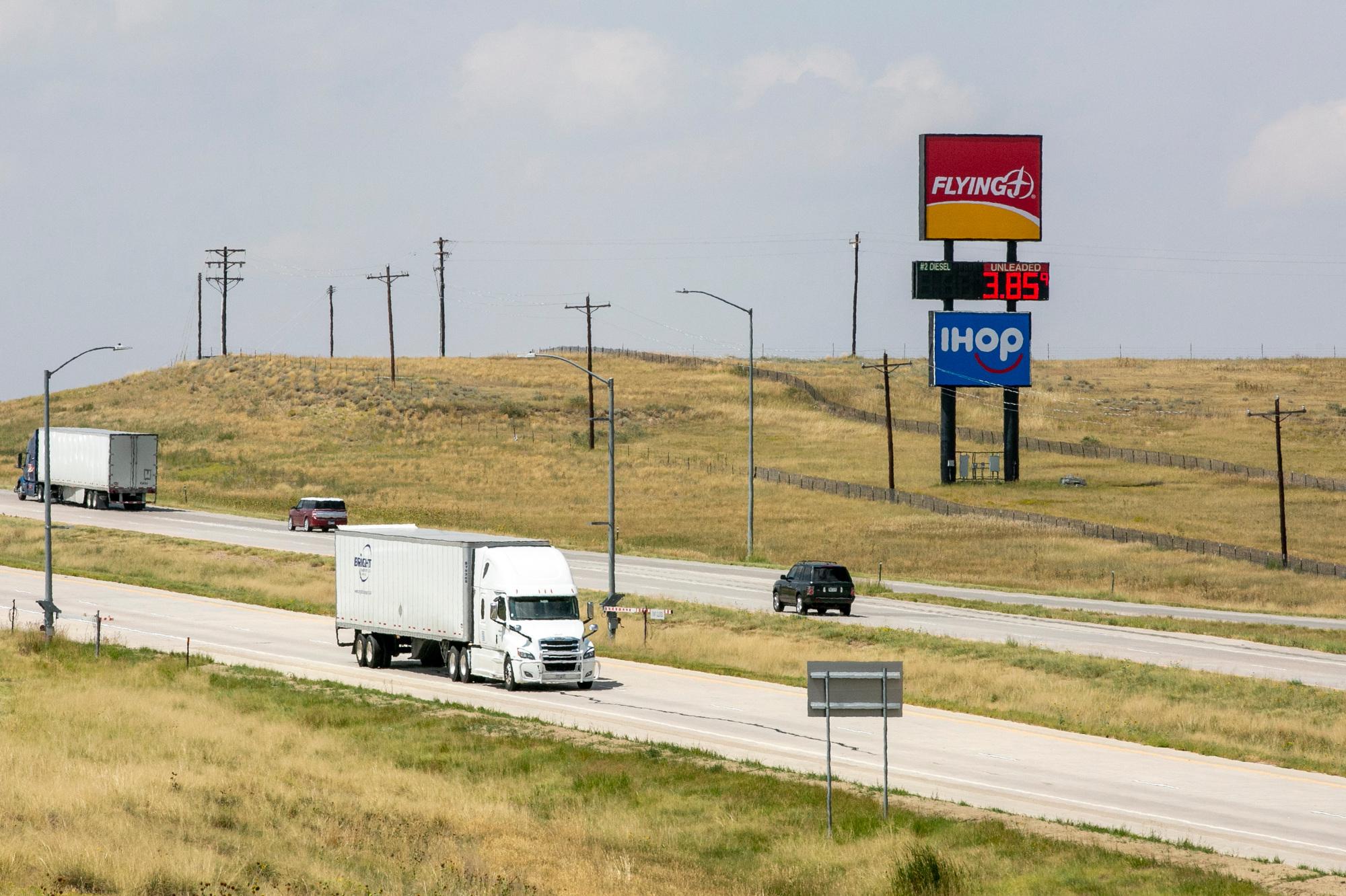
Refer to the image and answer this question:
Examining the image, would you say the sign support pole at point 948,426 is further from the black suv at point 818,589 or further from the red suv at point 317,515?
the black suv at point 818,589

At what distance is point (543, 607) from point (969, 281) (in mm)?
60695

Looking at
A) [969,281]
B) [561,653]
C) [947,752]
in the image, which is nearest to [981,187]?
[969,281]

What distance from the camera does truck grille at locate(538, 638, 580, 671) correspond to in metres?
35.7

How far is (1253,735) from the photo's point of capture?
31.4 metres

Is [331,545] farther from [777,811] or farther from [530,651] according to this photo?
[777,811]

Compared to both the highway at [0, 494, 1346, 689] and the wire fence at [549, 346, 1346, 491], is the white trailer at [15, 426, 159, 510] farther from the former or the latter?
the wire fence at [549, 346, 1346, 491]

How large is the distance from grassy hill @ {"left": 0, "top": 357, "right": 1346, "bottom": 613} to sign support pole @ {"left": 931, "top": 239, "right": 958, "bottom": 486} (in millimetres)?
1319

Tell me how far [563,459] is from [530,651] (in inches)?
3045

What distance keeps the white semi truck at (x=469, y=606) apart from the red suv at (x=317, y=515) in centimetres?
3845

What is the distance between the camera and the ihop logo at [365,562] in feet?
131

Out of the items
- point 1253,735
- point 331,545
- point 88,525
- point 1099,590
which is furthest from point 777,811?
point 88,525

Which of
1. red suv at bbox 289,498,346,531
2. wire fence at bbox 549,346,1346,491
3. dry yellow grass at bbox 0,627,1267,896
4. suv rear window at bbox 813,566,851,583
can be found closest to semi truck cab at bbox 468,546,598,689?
dry yellow grass at bbox 0,627,1267,896

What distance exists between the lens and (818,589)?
50750 millimetres

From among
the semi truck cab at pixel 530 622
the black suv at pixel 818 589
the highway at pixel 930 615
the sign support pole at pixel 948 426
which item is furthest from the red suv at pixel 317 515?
the semi truck cab at pixel 530 622
